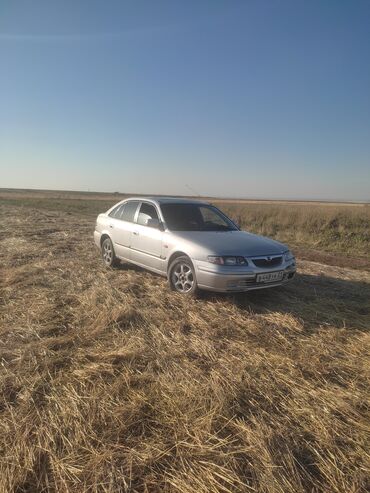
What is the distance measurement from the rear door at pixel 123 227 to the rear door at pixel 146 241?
0.18 metres

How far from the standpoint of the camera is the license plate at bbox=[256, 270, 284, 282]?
5.00m

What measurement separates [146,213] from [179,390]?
13.6 ft

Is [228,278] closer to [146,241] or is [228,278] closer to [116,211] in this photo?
[146,241]

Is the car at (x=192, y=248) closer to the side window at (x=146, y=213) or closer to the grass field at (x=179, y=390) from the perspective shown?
the side window at (x=146, y=213)

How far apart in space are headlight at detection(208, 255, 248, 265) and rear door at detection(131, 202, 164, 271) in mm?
1163

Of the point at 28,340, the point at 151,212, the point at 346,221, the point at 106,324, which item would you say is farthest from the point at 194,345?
the point at 346,221

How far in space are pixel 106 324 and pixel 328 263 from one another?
6.94 metres

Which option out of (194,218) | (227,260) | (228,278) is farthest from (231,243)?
(194,218)

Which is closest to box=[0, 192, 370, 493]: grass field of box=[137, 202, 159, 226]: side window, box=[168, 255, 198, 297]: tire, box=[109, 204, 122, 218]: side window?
box=[168, 255, 198, 297]: tire

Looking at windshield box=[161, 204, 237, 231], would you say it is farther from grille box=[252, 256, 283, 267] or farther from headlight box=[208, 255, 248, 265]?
grille box=[252, 256, 283, 267]

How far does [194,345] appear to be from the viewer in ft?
12.5

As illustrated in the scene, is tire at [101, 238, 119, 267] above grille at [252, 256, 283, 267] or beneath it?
beneath

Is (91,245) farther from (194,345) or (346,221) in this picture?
(346,221)

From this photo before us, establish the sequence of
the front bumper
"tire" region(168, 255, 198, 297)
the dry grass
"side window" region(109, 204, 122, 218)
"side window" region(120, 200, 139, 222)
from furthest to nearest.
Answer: the dry grass
"side window" region(109, 204, 122, 218)
"side window" region(120, 200, 139, 222)
"tire" region(168, 255, 198, 297)
the front bumper
